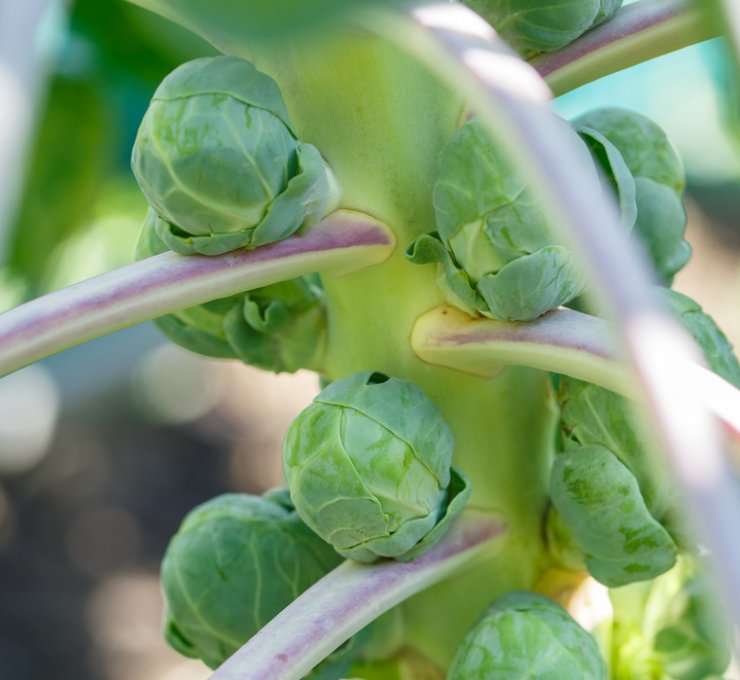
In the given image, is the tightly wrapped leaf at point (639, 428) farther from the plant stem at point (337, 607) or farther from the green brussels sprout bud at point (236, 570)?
the green brussels sprout bud at point (236, 570)

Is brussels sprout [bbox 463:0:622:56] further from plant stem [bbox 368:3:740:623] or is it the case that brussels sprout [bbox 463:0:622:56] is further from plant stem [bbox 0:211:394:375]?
plant stem [bbox 368:3:740:623]

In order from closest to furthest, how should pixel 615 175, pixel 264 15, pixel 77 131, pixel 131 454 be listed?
1. pixel 264 15
2. pixel 615 175
3. pixel 77 131
4. pixel 131 454

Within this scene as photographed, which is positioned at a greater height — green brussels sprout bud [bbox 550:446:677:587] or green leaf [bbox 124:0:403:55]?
green leaf [bbox 124:0:403:55]

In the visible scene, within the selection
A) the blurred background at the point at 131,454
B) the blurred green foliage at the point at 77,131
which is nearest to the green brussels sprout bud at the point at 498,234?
the blurred green foliage at the point at 77,131

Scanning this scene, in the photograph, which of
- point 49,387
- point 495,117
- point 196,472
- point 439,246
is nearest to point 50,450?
point 49,387

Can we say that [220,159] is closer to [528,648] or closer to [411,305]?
[411,305]

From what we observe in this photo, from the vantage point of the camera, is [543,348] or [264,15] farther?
[543,348]

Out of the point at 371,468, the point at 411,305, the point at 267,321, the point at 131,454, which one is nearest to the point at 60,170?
the point at 267,321

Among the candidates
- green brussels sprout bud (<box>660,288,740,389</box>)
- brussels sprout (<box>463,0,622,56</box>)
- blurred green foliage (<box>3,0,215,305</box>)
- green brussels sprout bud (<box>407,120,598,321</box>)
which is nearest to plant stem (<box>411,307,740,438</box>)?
green brussels sprout bud (<box>407,120,598,321</box>)
